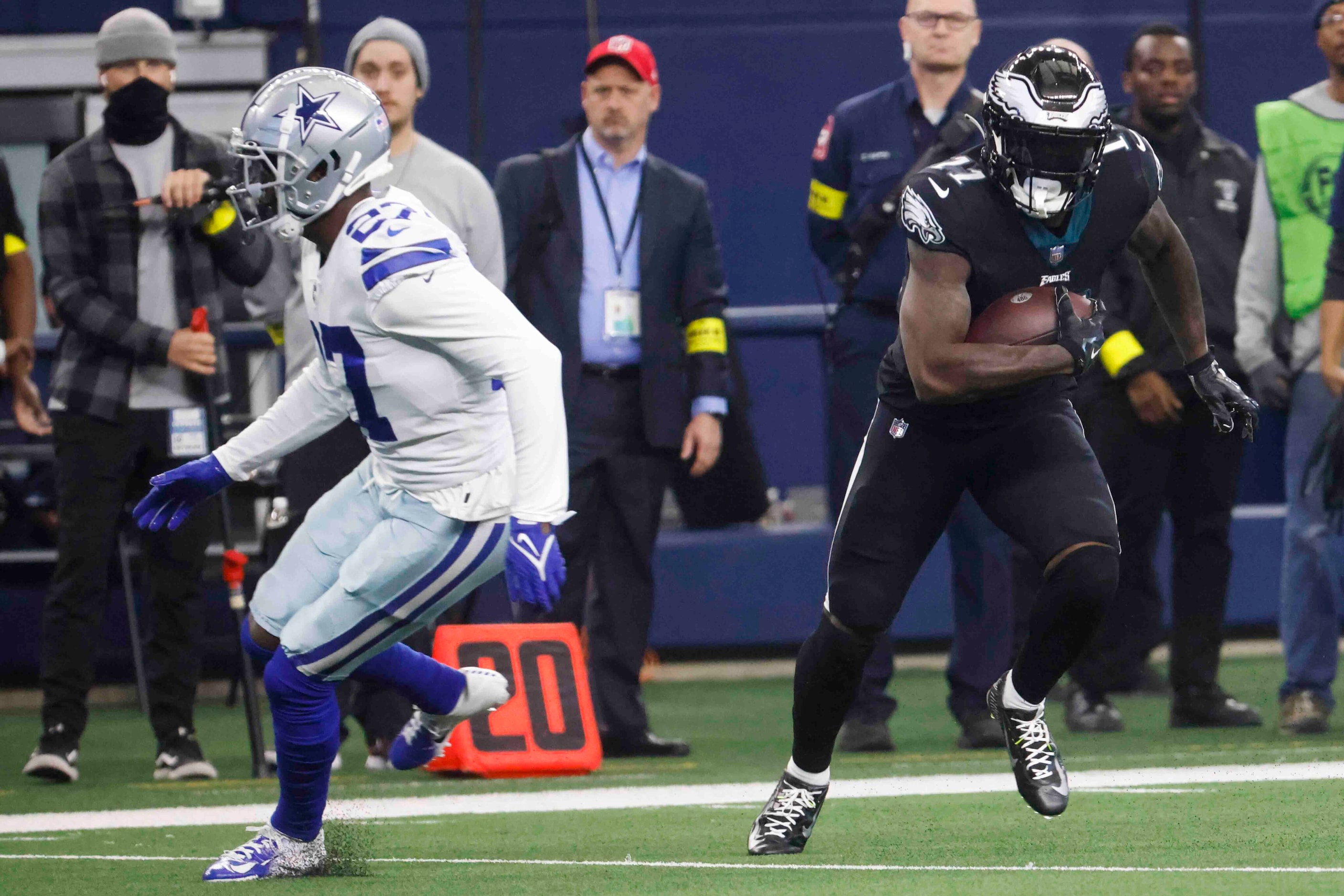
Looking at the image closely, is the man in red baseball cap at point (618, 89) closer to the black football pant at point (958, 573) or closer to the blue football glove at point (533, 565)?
the black football pant at point (958, 573)

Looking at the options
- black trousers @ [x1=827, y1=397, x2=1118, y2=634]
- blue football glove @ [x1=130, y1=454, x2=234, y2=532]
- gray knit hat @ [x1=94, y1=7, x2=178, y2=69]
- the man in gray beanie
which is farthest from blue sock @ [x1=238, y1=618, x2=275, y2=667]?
gray knit hat @ [x1=94, y1=7, x2=178, y2=69]

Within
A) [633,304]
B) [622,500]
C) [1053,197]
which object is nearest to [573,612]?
[622,500]

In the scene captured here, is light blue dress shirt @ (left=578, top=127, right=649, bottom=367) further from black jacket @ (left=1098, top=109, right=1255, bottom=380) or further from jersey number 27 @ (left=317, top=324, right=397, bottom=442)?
jersey number 27 @ (left=317, top=324, right=397, bottom=442)

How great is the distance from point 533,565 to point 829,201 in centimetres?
318

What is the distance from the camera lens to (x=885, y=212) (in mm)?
7363

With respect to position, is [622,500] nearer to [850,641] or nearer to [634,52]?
[634,52]

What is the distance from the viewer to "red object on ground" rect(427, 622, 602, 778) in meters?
7.11

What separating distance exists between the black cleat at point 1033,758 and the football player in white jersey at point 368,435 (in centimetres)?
108

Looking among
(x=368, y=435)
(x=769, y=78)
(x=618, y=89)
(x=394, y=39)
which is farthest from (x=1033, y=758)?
(x=769, y=78)

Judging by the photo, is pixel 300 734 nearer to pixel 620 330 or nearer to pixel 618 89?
pixel 620 330

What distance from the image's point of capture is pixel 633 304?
7.60 m

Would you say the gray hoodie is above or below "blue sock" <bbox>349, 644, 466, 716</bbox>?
above

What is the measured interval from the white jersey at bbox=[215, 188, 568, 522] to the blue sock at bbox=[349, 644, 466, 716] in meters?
0.45

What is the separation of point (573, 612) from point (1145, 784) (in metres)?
2.24
